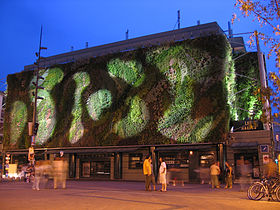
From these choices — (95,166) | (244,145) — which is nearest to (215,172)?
(244,145)

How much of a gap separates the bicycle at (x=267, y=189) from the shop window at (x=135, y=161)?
1719 centimetres

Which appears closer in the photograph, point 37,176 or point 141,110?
point 37,176

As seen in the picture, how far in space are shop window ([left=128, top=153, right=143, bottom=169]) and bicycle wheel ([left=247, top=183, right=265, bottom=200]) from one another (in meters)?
17.0

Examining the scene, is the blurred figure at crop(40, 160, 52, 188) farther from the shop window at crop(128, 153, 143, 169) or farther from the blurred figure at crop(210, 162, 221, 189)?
the shop window at crop(128, 153, 143, 169)

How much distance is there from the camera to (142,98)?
2777 centimetres

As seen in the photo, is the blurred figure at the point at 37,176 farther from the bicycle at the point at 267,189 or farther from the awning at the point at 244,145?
the awning at the point at 244,145

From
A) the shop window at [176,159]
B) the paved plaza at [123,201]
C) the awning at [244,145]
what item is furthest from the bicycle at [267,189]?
the shop window at [176,159]

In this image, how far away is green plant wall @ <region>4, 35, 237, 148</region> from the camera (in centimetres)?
2519

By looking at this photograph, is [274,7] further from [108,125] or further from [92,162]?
[92,162]

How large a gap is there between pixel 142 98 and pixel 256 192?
1669 centimetres

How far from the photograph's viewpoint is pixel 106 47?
1652 inches

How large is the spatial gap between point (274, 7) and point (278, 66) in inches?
97.6

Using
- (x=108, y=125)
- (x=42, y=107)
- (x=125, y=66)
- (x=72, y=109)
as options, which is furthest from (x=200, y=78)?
(x=42, y=107)

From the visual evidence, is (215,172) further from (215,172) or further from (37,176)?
(37,176)
